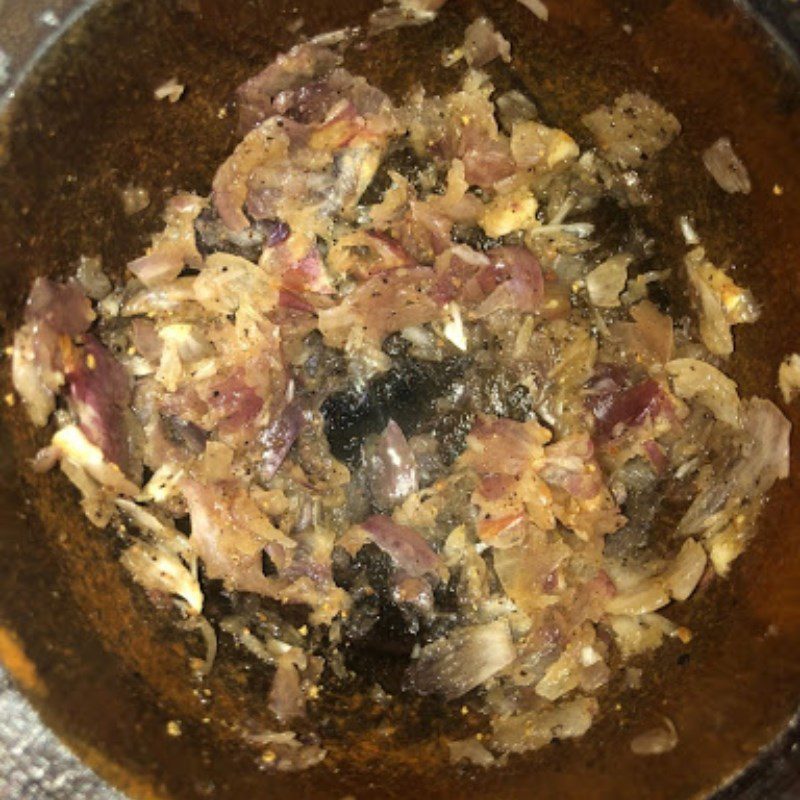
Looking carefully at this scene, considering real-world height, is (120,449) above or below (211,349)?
below

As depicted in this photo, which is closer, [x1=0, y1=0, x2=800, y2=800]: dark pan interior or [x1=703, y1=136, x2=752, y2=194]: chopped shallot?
[x1=0, y1=0, x2=800, y2=800]: dark pan interior

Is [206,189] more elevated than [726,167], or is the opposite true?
[726,167]

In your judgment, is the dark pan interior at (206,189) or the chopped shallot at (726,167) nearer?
the dark pan interior at (206,189)

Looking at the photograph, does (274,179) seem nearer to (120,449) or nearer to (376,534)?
(120,449)

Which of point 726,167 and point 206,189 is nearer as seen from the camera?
point 726,167

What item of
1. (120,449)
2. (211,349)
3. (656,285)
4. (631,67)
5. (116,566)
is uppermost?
(631,67)

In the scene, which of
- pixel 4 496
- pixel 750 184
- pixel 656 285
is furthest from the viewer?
pixel 656 285

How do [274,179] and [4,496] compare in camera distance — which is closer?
[4,496]

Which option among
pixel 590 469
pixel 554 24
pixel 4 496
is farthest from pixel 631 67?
pixel 4 496
